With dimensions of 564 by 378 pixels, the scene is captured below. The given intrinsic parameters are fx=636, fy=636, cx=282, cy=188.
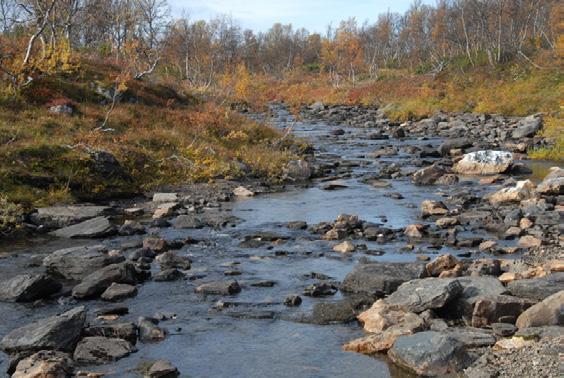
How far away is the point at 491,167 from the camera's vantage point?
25953 mm

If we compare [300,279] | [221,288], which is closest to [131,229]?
[221,288]

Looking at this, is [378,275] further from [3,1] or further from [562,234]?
[3,1]

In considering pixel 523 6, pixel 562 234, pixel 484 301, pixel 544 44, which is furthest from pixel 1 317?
pixel 523 6

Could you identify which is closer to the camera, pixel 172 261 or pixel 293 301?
pixel 293 301

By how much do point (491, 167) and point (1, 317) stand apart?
20280 millimetres

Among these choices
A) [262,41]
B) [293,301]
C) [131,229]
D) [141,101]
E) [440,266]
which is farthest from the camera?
[262,41]

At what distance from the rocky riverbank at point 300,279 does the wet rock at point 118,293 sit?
3 cm

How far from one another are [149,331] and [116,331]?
1.67 feet

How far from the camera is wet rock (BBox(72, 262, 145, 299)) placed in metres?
12.1

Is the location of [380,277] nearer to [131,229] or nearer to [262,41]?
[131,229]

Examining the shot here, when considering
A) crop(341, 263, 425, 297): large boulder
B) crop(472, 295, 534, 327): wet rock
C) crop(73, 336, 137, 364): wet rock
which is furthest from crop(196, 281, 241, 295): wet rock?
crop(472, 295, 534, 327): wet rock

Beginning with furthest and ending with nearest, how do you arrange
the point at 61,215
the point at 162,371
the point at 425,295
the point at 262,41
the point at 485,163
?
the point at 262,41
the point at 485,163
the point at 61,215
the point at 425,295
the point at 162,371

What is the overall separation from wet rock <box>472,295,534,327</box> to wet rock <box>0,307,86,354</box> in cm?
616

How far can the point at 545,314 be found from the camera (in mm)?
9344
